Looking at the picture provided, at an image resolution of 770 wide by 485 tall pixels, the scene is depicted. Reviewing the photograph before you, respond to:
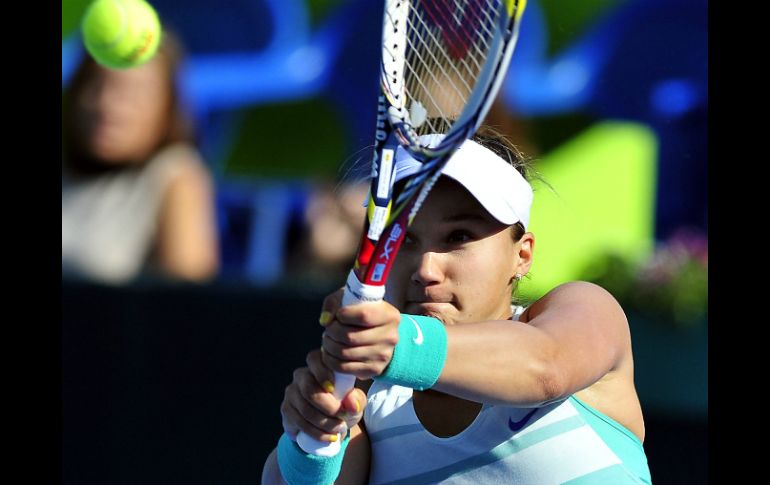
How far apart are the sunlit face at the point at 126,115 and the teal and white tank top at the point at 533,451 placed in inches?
121

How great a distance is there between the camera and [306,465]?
1802 millimetres

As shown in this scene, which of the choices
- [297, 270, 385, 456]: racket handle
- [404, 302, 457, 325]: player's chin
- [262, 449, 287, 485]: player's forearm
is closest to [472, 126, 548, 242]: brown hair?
[404, 302, 457, 325]: player's chin

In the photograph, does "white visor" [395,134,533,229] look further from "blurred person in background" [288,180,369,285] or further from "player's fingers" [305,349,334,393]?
"blurred person in background" [288,180,369,285]

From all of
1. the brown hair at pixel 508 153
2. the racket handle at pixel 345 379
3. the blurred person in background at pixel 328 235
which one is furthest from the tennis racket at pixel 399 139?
the blurred person in background at pixel 328 235

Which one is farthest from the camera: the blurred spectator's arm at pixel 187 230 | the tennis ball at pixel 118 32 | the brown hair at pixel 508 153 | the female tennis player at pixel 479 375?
the blurred spectator's arm at pixel 187 230

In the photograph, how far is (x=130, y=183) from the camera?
4.76 metres

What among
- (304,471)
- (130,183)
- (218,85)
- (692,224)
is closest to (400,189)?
(304,471)

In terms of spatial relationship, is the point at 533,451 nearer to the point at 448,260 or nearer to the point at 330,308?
the point at 448,260

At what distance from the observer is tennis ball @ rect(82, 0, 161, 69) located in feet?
12.8

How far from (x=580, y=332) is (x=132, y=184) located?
10.9ft

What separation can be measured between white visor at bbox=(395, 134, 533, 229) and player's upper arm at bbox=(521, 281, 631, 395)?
0.18 meters

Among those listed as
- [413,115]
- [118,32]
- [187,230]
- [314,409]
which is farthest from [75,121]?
[314,409]

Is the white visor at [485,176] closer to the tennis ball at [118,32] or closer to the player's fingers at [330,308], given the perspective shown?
the player's fingers at [330,308]

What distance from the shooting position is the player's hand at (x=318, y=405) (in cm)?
164
